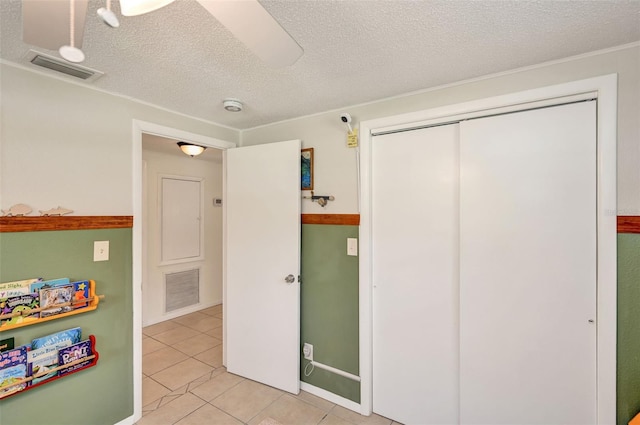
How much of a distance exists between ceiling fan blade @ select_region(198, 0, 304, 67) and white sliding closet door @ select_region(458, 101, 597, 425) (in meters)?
1.35

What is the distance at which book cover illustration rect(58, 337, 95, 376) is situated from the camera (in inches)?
67.7

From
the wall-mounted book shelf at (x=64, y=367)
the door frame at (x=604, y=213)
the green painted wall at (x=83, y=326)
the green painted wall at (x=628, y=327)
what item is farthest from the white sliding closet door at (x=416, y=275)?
the wall-mounted book shelf at (x=64, y=367)

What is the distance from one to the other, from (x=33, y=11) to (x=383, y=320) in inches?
88.2

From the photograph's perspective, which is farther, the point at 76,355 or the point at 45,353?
the point at 76,355

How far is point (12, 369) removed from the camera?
5.11ft

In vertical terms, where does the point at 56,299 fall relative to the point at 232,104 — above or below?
below

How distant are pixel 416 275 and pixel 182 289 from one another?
11.2ft

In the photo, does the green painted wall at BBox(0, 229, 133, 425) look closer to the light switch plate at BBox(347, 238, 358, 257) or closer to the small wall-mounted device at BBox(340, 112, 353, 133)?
the light switch plate at BBox(347, 238, 358, 257)

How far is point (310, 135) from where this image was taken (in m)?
2.44

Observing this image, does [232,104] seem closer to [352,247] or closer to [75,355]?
[352,247]

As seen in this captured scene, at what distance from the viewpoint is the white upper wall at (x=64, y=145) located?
1.61m

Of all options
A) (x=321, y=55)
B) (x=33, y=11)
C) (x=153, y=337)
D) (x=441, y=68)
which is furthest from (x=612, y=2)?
(x=153, y=337)

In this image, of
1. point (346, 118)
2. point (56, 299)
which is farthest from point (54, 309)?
point (346, 118)

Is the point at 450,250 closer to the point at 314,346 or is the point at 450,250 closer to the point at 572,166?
the point at 572,166
